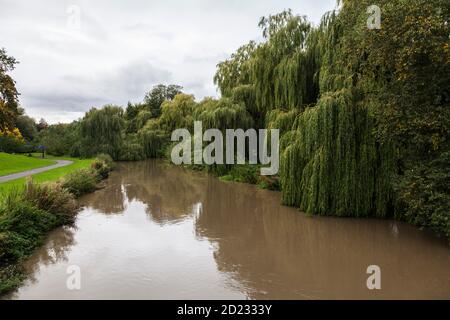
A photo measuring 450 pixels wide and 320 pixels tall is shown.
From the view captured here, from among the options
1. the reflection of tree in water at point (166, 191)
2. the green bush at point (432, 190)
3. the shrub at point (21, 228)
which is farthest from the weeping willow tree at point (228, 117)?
the green bush at point (432, 190)

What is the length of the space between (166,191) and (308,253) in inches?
435

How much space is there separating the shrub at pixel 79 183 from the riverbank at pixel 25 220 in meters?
2.93

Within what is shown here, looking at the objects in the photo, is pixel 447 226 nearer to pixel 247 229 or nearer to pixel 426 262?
pixel 426 262

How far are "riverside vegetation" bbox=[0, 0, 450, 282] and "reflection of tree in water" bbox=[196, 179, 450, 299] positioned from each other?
0.74 metres

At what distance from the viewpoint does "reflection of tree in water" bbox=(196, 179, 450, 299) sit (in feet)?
20.8

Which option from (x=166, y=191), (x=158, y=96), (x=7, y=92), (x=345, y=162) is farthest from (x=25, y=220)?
(x=158, y=96)

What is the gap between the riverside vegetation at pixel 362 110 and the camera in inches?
301

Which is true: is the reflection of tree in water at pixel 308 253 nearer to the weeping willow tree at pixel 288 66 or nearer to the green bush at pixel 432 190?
the green bush at pixel 432 190

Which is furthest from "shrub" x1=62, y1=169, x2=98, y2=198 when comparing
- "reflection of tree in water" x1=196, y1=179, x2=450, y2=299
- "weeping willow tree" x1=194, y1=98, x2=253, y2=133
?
"weeping willow tree" x1=194, y1=98, x2=253, y2=133

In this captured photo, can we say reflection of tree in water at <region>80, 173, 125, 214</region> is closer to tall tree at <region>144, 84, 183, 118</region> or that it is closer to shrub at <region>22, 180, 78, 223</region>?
shrub at <region>22, 180, 78, 223</region>

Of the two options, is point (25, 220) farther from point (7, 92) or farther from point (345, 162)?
point (345, 162)

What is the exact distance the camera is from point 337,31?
12.4 m
